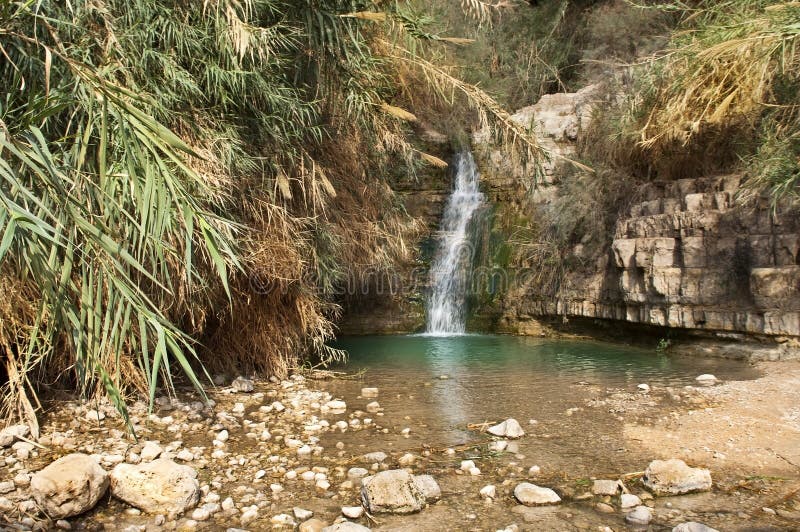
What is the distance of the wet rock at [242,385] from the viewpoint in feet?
19.0

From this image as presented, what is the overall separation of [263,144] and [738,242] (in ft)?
18.2

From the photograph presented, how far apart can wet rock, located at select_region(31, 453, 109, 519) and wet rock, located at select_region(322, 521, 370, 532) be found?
117 centimetres

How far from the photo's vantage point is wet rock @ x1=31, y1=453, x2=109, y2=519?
119 inches

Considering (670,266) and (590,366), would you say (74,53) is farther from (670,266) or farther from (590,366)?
(670,266)

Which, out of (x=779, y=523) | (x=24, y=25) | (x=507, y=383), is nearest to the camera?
(x=779, y=523)

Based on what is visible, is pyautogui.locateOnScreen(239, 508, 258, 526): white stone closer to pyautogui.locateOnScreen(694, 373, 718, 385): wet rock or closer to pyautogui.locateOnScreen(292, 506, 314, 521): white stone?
pyautogui.locateOnScreen(292, 506, 314, 521): white stone

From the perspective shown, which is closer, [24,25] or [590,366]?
[24,25]

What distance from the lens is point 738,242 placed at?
755cm

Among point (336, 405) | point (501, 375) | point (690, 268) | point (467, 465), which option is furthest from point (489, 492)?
point (690, 268)

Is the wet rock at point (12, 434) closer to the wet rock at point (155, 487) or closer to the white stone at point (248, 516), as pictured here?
the wet rock at point (155, 487)

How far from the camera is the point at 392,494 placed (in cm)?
329

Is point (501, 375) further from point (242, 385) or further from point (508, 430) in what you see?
point (242, 385)

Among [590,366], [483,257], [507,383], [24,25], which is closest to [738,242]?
[590,366]

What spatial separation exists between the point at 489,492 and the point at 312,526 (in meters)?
0.98
